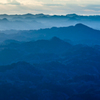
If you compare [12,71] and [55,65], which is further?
[55,65]

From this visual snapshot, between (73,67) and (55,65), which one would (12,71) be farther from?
(73,67)

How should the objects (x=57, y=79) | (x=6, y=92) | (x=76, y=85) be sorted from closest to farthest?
(x=6, y=92), (x=76, y=85), (x=57, y=79)

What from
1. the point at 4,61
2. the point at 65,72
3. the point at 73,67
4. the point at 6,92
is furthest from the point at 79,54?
the point at 6,92

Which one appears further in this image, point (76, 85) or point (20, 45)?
point (20, 45)

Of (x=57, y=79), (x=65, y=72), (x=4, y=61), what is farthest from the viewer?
(x=4, y=61)

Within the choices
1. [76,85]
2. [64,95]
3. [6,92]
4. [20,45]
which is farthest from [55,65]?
[20,45]

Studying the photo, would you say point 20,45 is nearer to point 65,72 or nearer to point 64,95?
point 65,72

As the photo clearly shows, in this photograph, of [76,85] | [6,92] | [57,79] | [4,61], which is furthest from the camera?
[4,61]

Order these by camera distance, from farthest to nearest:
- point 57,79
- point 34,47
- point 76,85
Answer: point 34,47, point 57,79, point 76,85
